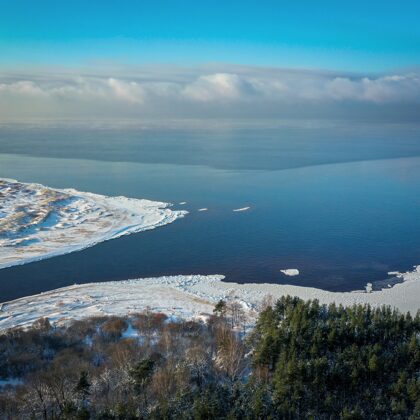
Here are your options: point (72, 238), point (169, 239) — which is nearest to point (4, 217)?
point (72, 238)

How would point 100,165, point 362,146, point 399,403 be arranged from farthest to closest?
point 362,146
point 100,165
point 399,403

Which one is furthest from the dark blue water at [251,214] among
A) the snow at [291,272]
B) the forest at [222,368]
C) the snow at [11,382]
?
the snow at [11,382]

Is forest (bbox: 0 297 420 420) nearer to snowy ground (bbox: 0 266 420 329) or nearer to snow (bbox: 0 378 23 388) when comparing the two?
snow (bbox: 0 378 23 388)

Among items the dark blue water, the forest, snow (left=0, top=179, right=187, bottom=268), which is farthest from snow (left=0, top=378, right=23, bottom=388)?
snow (left=0, top=179, right=187, bottom=268)

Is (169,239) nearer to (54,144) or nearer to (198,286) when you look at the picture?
(198,286)

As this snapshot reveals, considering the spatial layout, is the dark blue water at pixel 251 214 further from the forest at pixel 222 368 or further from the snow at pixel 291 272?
the forest at pixel 222 368

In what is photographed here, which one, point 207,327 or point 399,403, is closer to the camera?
point 399,403

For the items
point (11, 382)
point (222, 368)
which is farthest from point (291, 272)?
point (11, 382)
